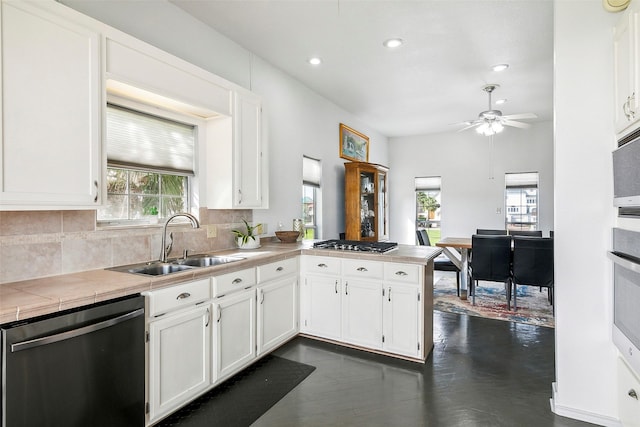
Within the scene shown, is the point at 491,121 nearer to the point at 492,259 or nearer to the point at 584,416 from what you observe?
the point at 492,259

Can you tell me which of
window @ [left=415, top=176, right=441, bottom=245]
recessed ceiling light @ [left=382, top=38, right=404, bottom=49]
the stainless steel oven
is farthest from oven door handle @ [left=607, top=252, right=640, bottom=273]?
window @ [left=415, top=176, right=441, bottom=245]

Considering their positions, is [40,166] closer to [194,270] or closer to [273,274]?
[194,270]

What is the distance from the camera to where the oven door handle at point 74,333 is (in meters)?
1.36

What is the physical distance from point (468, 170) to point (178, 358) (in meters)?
6.47

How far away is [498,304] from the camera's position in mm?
4441

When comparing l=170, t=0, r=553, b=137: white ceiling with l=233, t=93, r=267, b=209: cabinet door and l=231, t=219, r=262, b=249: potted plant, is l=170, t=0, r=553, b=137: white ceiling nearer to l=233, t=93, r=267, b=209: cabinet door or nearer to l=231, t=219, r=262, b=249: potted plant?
l=233, t=93, r=267, b=209: cabinet door

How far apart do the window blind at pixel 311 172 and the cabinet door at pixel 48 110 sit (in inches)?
112

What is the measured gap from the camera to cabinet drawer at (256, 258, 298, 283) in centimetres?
272

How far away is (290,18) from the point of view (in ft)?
9.36

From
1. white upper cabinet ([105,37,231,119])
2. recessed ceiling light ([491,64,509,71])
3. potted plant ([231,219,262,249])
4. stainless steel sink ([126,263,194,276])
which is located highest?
recessed ceiling light ([491,64,509,71])

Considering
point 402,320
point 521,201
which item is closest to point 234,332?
point 402,320

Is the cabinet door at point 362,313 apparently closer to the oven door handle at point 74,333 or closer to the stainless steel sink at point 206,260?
the stainless steel sink at point 206,260

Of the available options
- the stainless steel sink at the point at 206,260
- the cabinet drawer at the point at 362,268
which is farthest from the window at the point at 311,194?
the stainless steel sink at the point at 206,260

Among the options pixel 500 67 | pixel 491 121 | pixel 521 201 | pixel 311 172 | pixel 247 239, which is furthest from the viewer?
pixel 521 201
